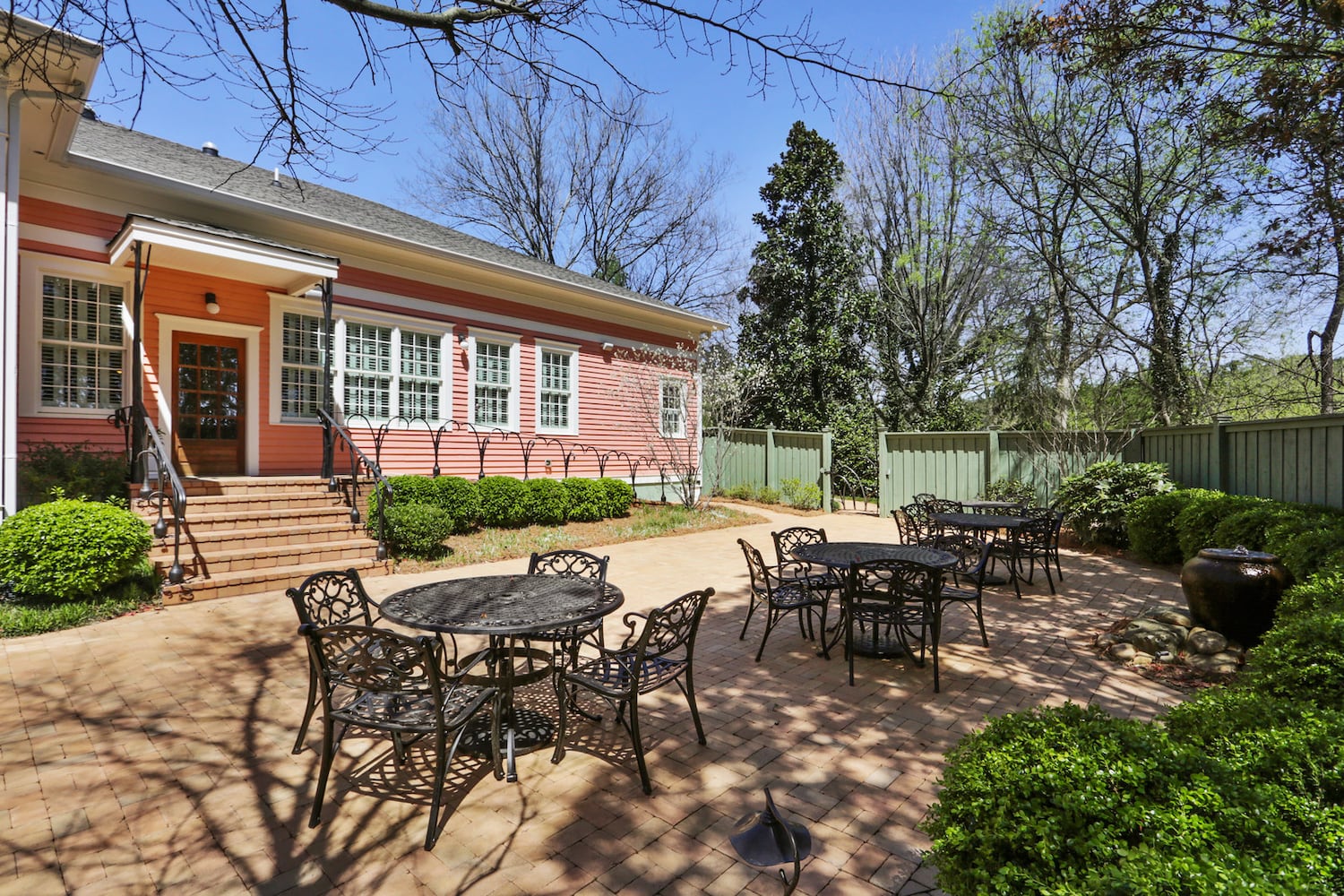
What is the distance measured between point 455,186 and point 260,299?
53.9 ft

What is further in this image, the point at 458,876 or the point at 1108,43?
the point at 1108,43

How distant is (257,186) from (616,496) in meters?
7.67

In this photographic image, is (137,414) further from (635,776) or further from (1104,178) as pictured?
(1104,178)

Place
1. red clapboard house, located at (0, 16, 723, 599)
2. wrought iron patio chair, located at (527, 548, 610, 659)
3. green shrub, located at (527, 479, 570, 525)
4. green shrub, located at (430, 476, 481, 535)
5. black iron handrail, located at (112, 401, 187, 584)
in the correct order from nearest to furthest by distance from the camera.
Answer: wrought iron patio chair, located at (527, 548, 610, 659), black iron handrail, located at (112, 401, 187, 584), red clapboard house, located at (0, 16, 723, 599), green shrub, located at (430, 476, 481, 535), green shrub, located at (527, 479, 570, 525)

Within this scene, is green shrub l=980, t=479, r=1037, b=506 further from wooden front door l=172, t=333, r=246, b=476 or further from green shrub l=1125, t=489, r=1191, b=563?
wooden front door l=172, t=333, r=246, b=476

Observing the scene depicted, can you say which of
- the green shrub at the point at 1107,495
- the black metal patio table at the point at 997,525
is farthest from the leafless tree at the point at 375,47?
the green shrub at the point at 1107,495

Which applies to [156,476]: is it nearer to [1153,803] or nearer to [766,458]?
[1153,803]

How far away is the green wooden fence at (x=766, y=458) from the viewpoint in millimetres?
15320

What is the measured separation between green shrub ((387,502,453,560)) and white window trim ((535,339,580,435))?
457cm

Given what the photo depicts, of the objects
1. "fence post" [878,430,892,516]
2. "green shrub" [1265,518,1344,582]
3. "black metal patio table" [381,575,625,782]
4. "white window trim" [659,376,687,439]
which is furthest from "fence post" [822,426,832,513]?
"black metal patio table" [381,575,625,782]

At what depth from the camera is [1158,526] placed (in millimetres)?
8305

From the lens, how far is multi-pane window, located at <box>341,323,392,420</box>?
33.6 feet

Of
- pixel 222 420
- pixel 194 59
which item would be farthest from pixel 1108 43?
pixel 222 420

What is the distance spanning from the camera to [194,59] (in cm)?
328
